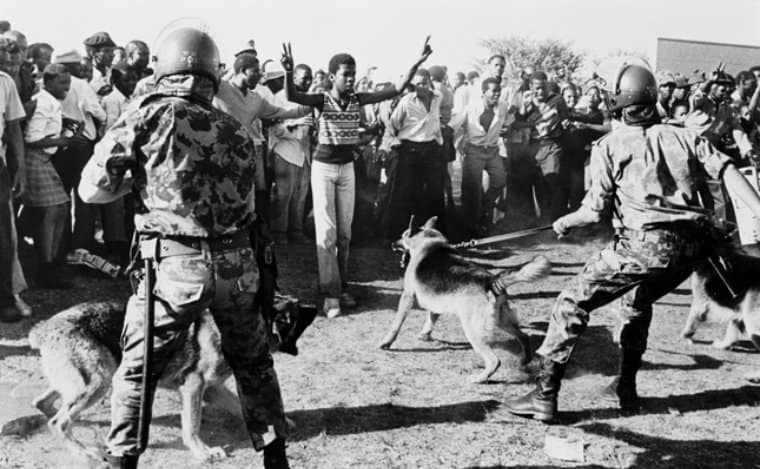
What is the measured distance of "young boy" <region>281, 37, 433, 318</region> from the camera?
7176 mm

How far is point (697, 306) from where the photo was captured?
6.50 metres

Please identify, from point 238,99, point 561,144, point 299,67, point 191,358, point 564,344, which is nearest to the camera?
point 191,358

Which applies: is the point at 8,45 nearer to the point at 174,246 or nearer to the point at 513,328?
the point at 174,246

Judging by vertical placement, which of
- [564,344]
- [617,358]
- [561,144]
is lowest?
[617,358]

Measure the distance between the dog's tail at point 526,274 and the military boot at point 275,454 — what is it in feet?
8.22

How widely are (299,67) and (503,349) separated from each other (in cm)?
Answer: 553

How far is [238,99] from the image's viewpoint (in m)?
7.45

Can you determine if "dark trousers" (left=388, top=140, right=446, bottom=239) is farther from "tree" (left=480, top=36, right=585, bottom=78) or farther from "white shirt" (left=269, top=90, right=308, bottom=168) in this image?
"tree" (left=480, top=36, right=585, bottom=78)

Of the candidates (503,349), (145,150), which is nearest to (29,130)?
(145,150)

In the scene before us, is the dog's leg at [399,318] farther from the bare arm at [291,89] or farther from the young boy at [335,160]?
the bare arm at [291,89]

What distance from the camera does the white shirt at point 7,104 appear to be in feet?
20.9

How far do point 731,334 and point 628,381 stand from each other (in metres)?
1.93

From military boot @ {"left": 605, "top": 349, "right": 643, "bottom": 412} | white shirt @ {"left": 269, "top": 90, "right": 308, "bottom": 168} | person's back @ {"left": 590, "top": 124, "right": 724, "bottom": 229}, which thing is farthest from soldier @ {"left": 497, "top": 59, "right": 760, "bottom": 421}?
white shirt @ {"left": 269, "top": 90, "right": 308, "bottom": 168}

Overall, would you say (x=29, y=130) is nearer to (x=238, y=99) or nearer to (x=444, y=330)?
(x=238, y=99)
